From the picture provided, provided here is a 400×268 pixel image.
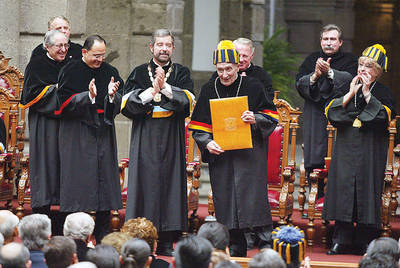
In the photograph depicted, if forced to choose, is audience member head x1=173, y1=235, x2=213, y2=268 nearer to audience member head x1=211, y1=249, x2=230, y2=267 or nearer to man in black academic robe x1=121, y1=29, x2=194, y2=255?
audience member head x1=211, y1=249, x2=230, y2=267

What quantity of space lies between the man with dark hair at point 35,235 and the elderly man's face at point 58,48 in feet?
9.88

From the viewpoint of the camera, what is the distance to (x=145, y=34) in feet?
36.7

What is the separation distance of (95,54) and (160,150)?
1.06 m

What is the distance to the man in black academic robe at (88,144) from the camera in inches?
335

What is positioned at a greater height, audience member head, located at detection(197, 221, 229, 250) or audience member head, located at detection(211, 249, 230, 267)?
audience member head, located at detection(197, 221, 229, 250)

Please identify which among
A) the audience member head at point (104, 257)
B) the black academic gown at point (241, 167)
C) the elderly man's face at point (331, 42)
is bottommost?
the audience member head at point (104, 257)

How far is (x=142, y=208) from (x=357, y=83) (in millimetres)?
2205

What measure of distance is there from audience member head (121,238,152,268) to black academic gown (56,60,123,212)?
3062 mm

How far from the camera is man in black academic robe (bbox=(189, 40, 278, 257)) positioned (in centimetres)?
798

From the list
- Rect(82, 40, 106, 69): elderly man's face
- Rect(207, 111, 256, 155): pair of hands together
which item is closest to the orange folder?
Rect(207, 111, 256, 155): pair of hands together

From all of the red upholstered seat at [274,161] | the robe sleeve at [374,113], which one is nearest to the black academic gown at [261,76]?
the red upholstered seat at [274,161]

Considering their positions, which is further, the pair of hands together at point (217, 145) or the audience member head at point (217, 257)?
the pair of hands together at point (217, 145)

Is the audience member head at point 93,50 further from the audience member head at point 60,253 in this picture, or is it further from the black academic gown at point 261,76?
the audience member head at point 60,253

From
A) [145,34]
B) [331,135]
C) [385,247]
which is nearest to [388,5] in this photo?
[145,34]
